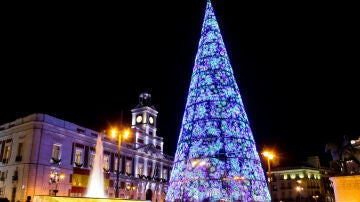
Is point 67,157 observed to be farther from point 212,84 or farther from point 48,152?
point 212,84

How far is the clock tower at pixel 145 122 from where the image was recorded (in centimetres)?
6016

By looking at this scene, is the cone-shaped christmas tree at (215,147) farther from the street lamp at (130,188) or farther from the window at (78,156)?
the street lamp at (130,188)

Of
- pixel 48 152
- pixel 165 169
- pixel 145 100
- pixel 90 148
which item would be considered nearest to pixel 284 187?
pixel 165 169

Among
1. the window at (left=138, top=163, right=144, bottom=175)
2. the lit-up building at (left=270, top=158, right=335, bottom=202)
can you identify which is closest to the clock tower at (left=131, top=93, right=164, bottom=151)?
the window at (left=138, top=163, right=144, bottom=175)

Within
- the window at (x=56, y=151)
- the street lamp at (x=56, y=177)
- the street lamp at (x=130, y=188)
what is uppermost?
the window at (x=56, y=151)

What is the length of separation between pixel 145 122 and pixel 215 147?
134 ft

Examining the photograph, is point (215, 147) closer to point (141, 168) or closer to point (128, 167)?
point (128, 167)

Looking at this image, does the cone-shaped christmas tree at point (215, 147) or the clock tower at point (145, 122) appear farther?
the clock tower at point (145, 122)

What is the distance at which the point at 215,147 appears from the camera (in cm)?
2194

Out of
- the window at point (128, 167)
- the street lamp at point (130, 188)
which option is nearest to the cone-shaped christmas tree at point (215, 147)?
the street lamp at point (130, 188)

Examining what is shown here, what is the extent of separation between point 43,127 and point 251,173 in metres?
27.9

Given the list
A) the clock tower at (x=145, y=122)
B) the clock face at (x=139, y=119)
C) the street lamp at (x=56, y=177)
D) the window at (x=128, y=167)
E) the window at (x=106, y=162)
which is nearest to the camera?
the street lamp at (x=56, y=177)

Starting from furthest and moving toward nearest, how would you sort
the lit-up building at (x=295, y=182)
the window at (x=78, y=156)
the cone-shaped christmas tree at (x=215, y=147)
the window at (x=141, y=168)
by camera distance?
1. the lit-up building at (x=295, y=182)
2. the window at (x=141, y=168)
3. the window at (x=78, y=156)
4. the cone-shaped christmas tree at (x=215, y=147)

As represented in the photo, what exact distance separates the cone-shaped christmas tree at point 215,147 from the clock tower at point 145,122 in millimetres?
36535
